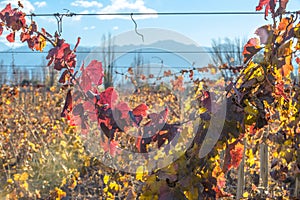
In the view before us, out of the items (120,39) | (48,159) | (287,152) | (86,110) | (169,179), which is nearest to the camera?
(169,179)

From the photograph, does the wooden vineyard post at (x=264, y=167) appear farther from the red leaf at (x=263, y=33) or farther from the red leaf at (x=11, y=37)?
the red leaf at (x=11, y=37)

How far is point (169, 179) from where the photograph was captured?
1099 millimetres

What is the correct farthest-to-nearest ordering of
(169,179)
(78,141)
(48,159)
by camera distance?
(48,159) → (78,141) → (169,179)

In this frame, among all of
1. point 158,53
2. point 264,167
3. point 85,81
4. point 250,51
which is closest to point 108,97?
point 85,81

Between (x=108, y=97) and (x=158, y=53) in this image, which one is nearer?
(x=108, y=97)

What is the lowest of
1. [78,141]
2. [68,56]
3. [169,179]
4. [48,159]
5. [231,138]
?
[48,159]

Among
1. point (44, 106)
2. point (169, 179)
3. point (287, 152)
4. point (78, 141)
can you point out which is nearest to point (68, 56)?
point (169, 179)

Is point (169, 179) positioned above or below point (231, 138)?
below

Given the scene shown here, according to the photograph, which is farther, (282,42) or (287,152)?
(287,152)

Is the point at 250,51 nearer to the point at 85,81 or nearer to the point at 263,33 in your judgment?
the point at 263,33

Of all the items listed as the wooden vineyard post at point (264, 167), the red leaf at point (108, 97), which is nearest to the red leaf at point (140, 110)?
the red leaf at point (108, 97)

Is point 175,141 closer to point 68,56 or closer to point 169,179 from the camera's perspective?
point 169,179

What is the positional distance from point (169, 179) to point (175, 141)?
A: 188 mm

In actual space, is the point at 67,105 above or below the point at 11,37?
below
